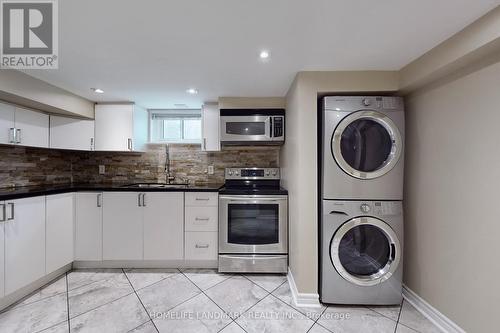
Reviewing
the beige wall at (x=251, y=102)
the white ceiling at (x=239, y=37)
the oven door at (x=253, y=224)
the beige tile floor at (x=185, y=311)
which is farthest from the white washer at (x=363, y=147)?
the beige tile floor at (x=185, y=311)

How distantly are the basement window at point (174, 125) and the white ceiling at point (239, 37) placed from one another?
3.47 feet

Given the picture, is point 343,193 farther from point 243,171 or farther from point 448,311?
point 243,171

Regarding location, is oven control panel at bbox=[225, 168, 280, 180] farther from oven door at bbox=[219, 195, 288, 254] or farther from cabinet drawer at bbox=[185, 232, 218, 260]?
cabinet drawer at bbox=[185, 232, 218, 260]

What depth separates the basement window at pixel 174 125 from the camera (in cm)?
316

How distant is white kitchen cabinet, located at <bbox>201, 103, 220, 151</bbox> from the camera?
2750mm

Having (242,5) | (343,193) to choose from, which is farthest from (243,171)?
(242,5)

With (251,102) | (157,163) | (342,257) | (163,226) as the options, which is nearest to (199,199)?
(163,226)

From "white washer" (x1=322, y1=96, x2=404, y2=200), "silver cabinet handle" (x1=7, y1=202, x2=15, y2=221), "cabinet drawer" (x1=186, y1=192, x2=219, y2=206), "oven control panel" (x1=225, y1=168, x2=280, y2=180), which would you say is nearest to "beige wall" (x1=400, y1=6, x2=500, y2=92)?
"white washer" (x1=322, y1=96, x2=404, y2=200)

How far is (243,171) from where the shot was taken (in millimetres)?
2885

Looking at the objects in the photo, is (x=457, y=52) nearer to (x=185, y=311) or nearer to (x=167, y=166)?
(x=185, y=311)

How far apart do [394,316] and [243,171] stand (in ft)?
6.91

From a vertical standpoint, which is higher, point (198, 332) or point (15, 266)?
point (15, 266)

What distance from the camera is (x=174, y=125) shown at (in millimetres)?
3191

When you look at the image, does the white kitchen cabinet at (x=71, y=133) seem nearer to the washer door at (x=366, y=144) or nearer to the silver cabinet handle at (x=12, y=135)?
the silver cabinet handle at (x=12, y=135)
